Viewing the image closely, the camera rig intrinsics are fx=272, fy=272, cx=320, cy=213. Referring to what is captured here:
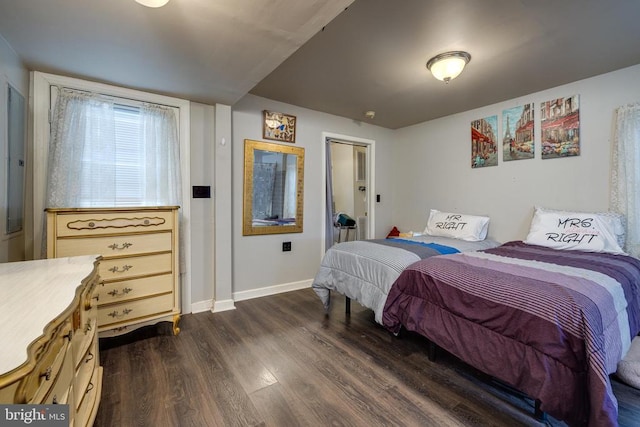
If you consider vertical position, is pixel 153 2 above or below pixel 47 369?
above

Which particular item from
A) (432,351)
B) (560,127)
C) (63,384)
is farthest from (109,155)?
(560,127)

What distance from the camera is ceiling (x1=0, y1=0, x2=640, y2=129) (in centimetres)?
150

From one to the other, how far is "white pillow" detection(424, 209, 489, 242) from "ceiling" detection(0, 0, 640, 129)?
1452 millimetres

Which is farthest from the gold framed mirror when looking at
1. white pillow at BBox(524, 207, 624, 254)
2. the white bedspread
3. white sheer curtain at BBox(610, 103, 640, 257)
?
white sheer curtain at BBox(610, 103, 640, 257)

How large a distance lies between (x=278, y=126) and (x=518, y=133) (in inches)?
110

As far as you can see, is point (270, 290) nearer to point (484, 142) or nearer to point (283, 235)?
point (283, 235)

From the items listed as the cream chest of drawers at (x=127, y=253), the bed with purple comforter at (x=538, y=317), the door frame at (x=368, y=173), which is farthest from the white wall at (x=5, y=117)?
the door frame at (x=368, y=173)

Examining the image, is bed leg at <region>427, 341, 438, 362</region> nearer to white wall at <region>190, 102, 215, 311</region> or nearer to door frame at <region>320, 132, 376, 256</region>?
door frame at <region>320, 132, 376, 256</region>

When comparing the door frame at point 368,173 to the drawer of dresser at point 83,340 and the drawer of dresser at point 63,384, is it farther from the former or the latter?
the drawer of dresser at point 63,384

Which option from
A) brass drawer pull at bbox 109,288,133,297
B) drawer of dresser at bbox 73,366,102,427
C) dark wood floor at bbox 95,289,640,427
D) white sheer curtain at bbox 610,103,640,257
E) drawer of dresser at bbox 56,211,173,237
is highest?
white sheer curtain at bbox 610,103,640,257

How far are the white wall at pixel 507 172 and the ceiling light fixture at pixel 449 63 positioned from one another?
1.42 meters

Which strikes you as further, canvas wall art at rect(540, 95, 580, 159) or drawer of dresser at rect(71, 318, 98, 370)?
canvas wall art at rect(540, 95, 580, 159)

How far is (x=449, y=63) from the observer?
2.17 meters

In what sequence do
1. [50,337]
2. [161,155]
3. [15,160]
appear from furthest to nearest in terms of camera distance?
[161,155], [15,160], [50,337]
